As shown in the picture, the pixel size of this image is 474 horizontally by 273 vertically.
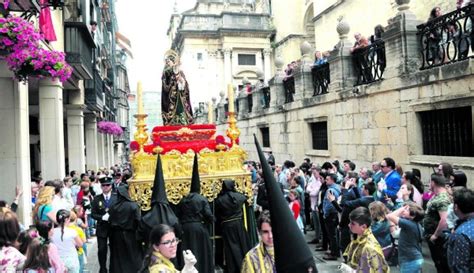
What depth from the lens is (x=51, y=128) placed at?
12836mm

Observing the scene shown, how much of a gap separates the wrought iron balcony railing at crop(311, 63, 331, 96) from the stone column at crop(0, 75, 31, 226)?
9.70 meters

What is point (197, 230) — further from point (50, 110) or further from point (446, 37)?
point (50, 110)

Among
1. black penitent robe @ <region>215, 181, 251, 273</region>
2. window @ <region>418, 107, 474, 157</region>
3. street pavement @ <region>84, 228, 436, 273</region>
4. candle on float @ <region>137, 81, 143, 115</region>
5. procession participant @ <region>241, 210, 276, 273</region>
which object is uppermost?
candle on float @ <region>137, 81, 143, 115</region>

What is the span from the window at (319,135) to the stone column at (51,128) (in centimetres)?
883

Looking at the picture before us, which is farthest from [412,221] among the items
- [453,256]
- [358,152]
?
[358,152]

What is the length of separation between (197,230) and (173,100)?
362 centimetres

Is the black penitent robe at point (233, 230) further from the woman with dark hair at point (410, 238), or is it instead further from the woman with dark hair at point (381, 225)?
the woman with dark hair at point (410, 238)

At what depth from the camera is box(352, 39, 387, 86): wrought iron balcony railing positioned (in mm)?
11289

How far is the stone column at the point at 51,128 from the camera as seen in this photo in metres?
12.6

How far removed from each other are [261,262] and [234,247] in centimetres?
373

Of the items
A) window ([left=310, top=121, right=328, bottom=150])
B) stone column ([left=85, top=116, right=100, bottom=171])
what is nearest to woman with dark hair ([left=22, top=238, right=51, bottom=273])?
window ([left=310, top=121, right=328, bottom=150])

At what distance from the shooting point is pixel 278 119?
19094 mm

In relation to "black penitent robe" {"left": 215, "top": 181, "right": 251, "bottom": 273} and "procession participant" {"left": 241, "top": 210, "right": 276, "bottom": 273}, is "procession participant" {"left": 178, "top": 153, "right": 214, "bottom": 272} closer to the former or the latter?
"black penitent robe" {"left": 215, "top": 181, "right": 251, "bottom": 273}

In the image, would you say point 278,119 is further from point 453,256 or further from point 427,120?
point 453,256
